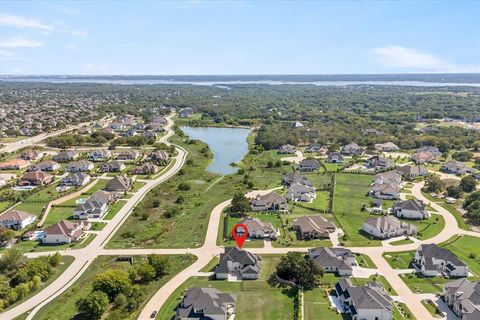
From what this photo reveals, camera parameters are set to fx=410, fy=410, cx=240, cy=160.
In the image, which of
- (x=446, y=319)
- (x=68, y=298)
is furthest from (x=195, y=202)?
(x=446, y=319)

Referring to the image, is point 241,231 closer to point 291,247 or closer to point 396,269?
point 291,247

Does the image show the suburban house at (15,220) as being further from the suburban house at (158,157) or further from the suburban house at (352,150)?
the suburban house at (352,150)

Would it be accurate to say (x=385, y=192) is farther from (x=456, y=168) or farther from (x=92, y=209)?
(x=92, y=209)

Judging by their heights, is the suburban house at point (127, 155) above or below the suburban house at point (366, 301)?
below

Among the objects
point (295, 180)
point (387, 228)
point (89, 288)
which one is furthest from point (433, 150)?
point (89, 288)

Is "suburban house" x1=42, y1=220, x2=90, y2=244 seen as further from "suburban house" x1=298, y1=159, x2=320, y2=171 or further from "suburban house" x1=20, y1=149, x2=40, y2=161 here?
"suburban house" x1=20, y1=149, x2=40, y2=161

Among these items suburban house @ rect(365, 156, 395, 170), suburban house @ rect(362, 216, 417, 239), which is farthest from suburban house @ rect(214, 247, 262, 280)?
suburban house @ rect(365, 156, 395, 170)

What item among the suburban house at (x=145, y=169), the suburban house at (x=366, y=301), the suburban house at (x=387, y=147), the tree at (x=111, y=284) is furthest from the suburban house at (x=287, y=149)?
the tree at (x=111, y=284)
